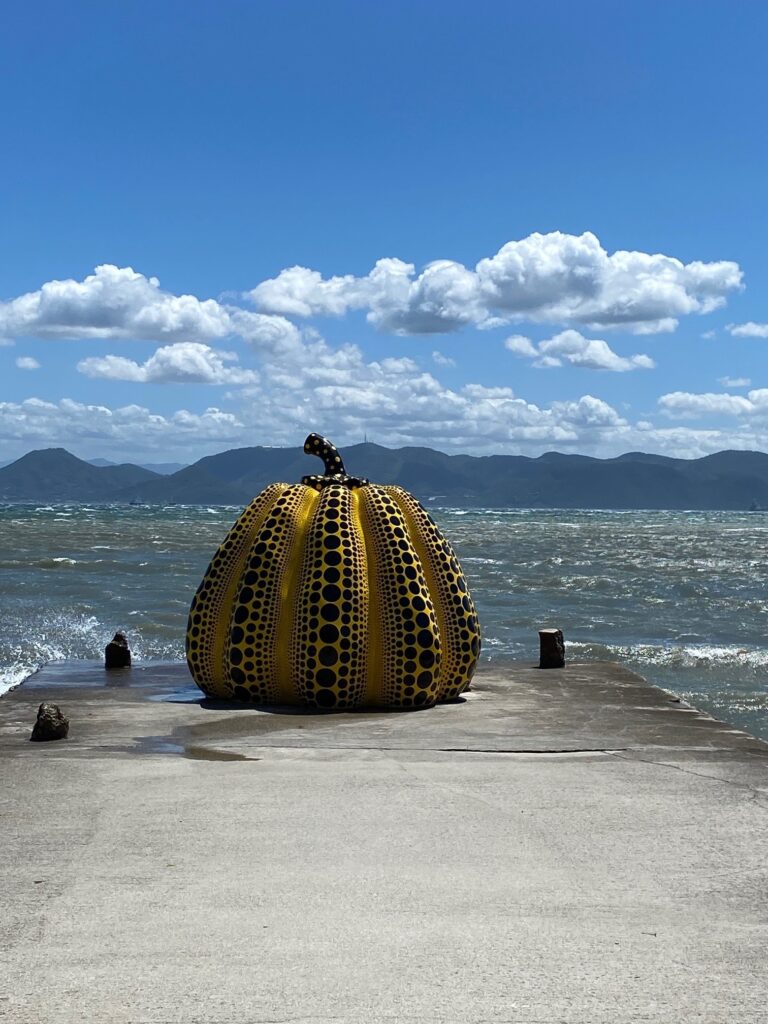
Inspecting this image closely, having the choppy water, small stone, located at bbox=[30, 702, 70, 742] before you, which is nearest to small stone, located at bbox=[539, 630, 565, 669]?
the choppy water

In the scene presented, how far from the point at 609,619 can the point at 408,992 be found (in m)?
21.0

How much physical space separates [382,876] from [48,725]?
13.6 ft

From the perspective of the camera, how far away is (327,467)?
11.9 metres

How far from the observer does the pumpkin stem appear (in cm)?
1155

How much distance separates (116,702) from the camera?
1078 cm

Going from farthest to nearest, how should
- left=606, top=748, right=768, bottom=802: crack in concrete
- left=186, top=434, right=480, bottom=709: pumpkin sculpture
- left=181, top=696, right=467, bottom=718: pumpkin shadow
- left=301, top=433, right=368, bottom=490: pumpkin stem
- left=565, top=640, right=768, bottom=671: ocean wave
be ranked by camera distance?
left=565, top=640, right=768, bottom=671: ocean wave < left=301, top=433, right=368, bottom=490: pumpkin stem < left=186, top=434, right=480, bottom=709: pumpkin sculpture < left=181, top=696, right=467, bottom=718: pumpkin shadow < left=606, top=748, right=768, bottom=802: crack in concrete

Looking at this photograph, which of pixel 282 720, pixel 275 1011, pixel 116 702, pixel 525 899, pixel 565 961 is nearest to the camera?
pixel 275 1011

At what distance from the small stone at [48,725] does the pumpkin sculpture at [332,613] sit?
74.3 inches

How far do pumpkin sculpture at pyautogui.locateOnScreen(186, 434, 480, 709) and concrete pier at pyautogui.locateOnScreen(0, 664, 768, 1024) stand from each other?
3.39ft

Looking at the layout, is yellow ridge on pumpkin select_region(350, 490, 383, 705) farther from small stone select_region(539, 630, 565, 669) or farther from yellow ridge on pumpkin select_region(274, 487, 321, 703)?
small stone select_region(539, 630, 565, 669)

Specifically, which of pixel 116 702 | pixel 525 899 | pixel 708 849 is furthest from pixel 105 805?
pixel 116 702

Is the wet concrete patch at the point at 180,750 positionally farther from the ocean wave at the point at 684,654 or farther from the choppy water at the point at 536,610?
the ocean wave at the point at 684,654

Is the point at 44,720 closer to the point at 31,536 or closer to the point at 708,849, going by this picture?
the point at 708,849

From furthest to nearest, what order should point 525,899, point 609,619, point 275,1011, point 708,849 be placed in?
point 609,619 → point 708,849 → point 525,899 → point 275,1011
